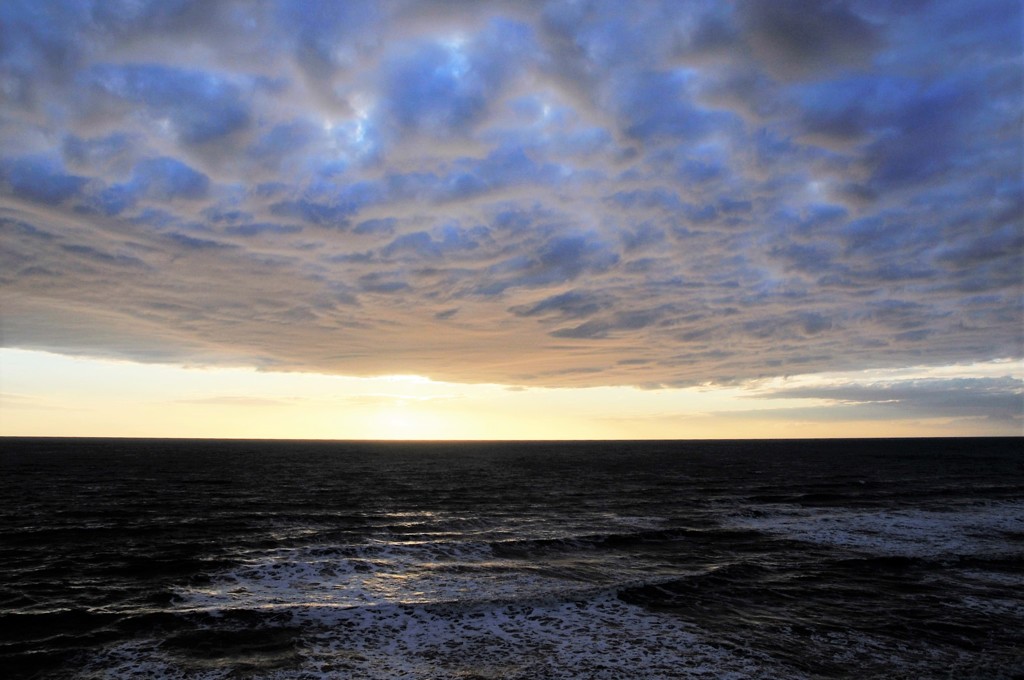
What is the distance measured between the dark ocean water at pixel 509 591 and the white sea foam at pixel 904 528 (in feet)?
0.85

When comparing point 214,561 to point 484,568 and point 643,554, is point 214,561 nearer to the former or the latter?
point 484,568

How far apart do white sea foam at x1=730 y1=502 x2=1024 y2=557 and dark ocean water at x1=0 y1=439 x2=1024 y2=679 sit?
10.2 inches

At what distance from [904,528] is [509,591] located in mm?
29230

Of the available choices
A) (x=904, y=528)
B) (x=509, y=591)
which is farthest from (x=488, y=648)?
(x=904, y=528)

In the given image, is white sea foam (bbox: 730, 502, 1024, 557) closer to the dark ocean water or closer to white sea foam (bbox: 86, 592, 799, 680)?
the dark ocean water

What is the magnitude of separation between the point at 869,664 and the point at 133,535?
37.2m

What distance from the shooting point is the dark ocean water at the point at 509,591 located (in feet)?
53.4

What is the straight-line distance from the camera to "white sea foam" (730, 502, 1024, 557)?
3097 cm

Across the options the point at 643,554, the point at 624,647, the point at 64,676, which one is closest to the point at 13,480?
the point at 64,676


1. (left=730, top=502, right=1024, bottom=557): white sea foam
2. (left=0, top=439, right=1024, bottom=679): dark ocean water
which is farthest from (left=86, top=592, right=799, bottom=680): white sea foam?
(left=730, top=502, right=1024, bottom=557): white sea foam

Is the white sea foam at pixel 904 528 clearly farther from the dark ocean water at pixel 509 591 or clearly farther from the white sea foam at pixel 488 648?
the white sea foam at pixel 488 648

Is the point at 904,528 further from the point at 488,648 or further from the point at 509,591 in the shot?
the point at 488,648

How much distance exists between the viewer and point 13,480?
6675 centimetres

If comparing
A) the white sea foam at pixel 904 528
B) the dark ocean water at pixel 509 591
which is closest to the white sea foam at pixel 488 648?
the dark ocean water at pixel 509 591
